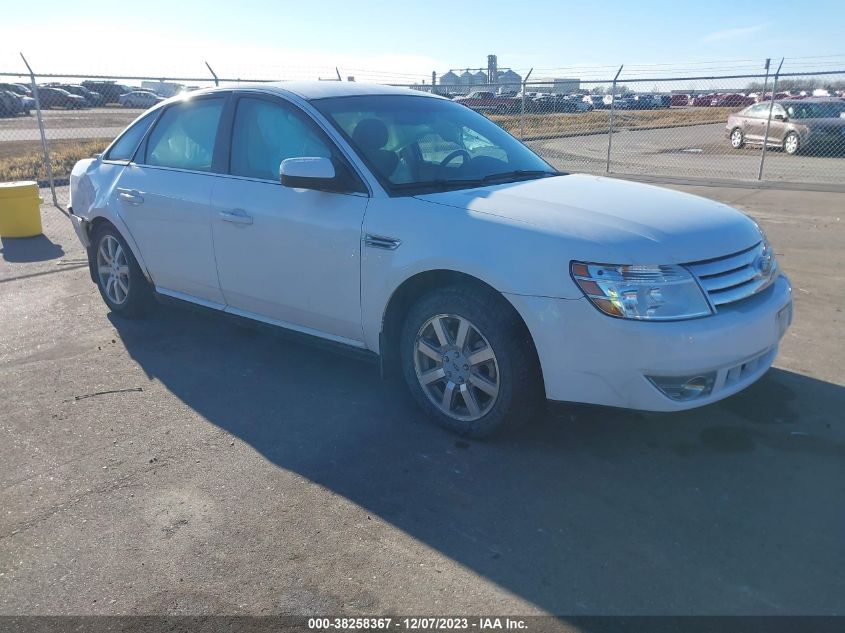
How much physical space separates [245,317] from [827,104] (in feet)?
63.3

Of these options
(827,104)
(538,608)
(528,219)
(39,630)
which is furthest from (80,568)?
(827,104)

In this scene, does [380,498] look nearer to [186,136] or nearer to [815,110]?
[186,136]

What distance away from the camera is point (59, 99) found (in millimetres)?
38875

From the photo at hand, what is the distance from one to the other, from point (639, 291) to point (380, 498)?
1.48 m

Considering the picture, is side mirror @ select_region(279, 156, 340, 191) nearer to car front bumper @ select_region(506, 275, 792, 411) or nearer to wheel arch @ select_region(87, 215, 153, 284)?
car front bumper @ select_region(506, 275, 792, 411)

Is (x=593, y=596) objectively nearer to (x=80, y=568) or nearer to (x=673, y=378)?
(x=673, y=378)

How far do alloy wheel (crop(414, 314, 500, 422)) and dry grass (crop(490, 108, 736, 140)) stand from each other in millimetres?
11213

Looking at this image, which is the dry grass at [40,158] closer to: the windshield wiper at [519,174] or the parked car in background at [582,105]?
the windshield wiper at [519,174]

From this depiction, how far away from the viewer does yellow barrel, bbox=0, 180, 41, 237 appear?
30.5 feet

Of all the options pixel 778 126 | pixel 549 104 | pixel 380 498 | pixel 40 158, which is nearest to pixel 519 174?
pixel 380 498

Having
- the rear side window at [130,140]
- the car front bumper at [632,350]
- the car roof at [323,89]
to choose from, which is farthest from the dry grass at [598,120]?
the car front bumper at [632,350]

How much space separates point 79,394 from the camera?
4531 mm

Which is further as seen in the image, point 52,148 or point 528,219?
point 52,148

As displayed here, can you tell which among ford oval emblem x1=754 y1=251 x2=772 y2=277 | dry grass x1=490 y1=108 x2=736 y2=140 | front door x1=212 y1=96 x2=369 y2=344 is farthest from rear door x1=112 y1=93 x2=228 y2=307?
dry grass x1=490 y1=108 x2=736 y2=140
